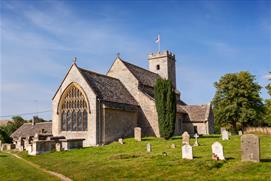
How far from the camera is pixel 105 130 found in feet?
109

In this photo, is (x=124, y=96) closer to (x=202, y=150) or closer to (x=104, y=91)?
(x=104, y=91)

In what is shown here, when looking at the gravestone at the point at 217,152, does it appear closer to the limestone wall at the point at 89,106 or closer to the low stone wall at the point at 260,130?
the limestone wall at the point at 89,106

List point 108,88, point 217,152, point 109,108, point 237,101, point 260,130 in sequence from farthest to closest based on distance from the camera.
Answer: point 237,101 < point 260,130 < point 108,88 < point 109,108 < point 217,152

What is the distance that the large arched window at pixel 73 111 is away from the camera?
3438 centimetres

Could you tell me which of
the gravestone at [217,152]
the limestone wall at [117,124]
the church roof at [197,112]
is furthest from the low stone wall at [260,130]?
the gravestone at [217,152]

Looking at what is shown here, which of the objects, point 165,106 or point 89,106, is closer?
point 89,106

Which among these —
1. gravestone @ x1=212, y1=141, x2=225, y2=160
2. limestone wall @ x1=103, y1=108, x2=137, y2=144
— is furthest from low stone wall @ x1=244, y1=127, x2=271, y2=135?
gravestone @ x1=212, y1=141, x2=225, y2=160

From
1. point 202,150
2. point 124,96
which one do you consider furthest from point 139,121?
point 202,150

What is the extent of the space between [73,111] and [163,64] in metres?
23.3

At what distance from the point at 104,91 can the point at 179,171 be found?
71.5 ft

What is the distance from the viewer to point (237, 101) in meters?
48.5

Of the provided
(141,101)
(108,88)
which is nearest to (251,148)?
(108,88)

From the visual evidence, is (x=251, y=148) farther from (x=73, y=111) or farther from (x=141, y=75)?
(x=141, y=75)

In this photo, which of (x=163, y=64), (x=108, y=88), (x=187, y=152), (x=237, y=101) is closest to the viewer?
(x=187, y=152)
